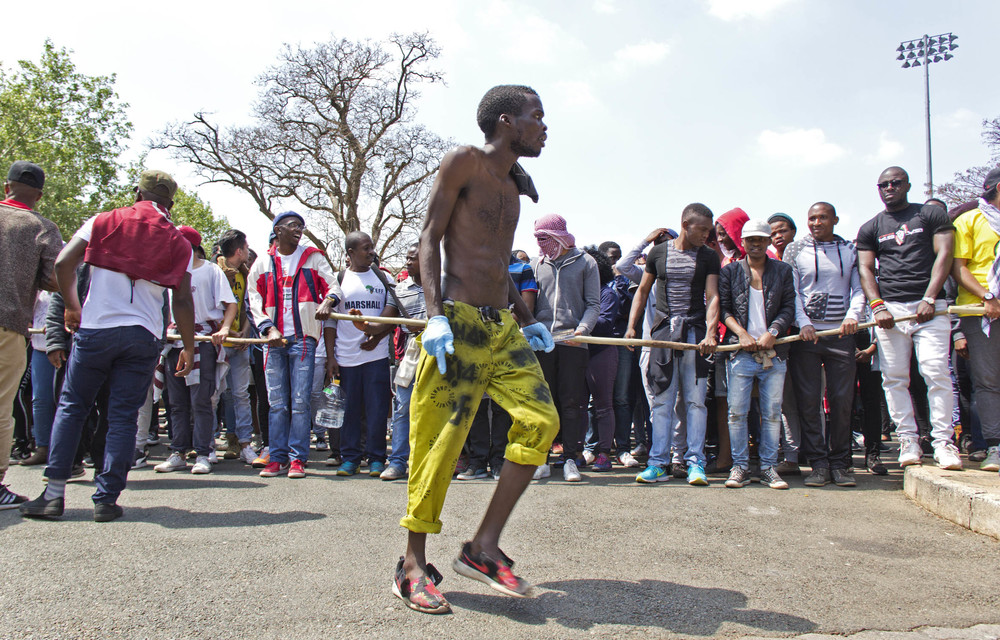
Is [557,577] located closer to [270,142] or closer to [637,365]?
[637,365]

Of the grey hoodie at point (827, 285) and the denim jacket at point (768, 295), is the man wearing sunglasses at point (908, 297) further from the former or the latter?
the denim jacket at point (768, 295)

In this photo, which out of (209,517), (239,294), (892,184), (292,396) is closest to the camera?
(209,517)

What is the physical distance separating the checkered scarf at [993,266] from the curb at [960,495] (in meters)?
1.21

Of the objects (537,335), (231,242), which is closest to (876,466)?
(537,335)

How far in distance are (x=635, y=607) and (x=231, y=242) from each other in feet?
21.8

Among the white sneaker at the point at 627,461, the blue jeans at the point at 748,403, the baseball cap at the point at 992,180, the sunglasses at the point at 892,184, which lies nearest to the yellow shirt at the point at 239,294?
the white sneaker at the point at 627,461

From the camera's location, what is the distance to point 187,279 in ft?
16.2

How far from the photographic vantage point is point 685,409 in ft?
20.6

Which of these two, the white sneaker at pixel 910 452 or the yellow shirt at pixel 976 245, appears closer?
the white sneaker at pixel 910 452

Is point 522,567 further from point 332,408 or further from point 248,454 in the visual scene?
point 248,454

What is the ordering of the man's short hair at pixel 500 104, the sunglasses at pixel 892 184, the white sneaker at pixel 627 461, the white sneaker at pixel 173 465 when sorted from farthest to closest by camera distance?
1. the white sneaker at pixel 627 461
2. the white sneaker at pixel 173 465
3. the sunglasses at pixel 892 184
4. the man's short hair at pixel 500 104

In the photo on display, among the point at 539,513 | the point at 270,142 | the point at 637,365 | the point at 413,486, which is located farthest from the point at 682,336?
the point at 270,142

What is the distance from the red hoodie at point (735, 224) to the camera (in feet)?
23.6

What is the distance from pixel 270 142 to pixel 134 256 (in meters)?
25.4
